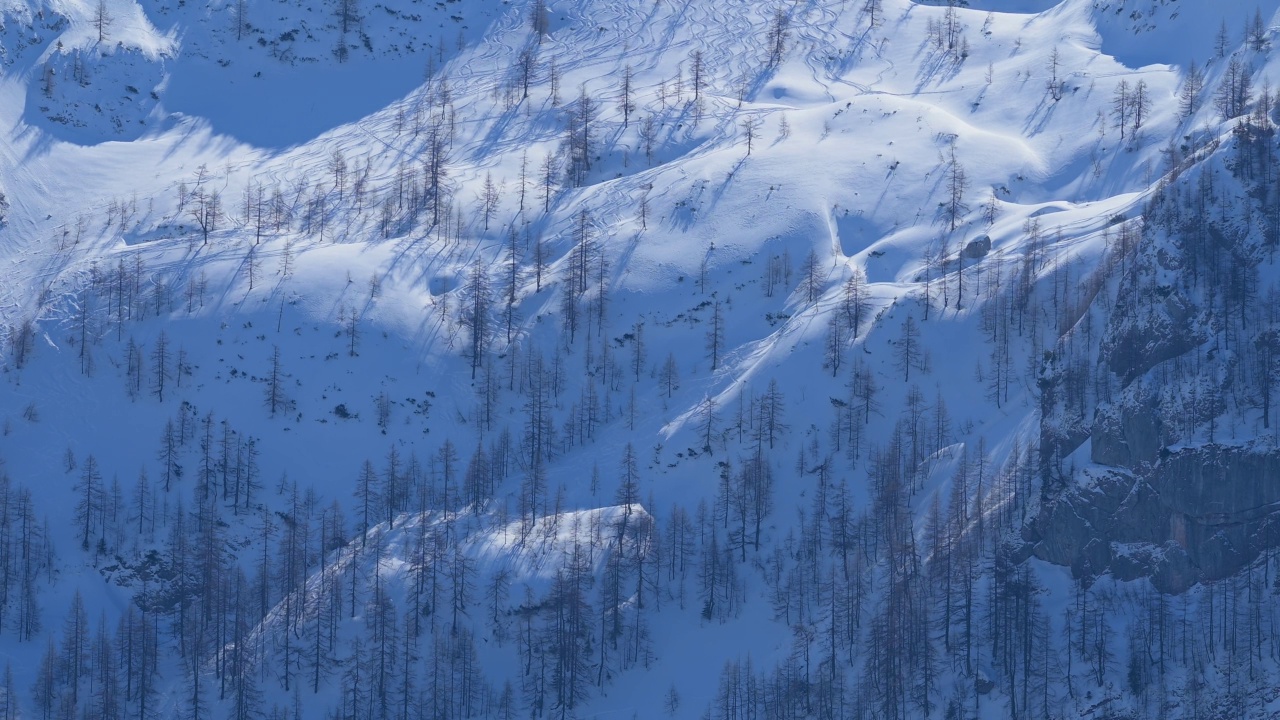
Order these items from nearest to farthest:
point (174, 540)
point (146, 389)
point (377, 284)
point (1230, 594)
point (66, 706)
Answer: point (1230, 594), point (66, 706), point (174, 540), point (146, 389), point (377, 284)

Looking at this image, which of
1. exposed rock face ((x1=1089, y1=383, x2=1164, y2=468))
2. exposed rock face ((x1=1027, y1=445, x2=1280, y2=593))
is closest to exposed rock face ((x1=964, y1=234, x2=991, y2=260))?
exposed rock face ((x1=1089, y1=383, x2=1164, y2=468))

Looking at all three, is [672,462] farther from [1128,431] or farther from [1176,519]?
[1176,519]

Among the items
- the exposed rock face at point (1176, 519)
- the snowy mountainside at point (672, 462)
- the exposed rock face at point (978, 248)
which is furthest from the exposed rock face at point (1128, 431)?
the exposed rock face at point (978, 248)

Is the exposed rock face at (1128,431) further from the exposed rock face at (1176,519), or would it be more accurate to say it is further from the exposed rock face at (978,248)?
the exposed rock face at (978,248)

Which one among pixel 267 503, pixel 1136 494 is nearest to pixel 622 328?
pixel 267 503

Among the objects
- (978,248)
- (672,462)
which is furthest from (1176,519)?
(978,248)

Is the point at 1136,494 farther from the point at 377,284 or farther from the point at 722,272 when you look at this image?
the point at 377,284

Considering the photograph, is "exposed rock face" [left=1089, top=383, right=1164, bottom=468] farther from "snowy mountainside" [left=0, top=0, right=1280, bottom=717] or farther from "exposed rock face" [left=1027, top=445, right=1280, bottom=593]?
"exposed rock face" [left=1027, top=445, right=1280, bottom=593]
